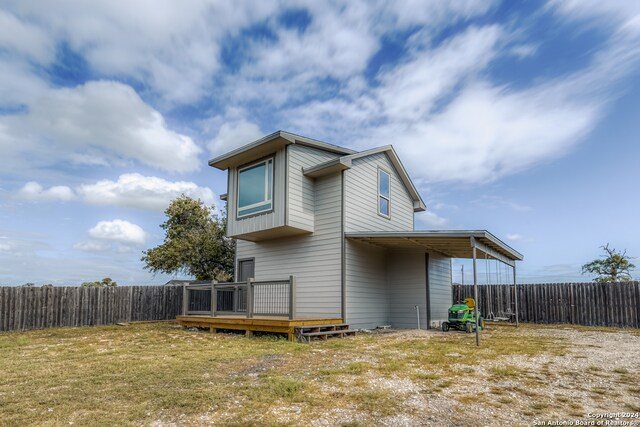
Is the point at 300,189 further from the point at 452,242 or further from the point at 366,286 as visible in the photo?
the point at 452,242

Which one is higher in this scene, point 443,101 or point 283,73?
point 283,73

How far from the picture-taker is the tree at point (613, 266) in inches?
776

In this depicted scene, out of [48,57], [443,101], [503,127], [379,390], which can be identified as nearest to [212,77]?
[48,57]

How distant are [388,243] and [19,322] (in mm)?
12553

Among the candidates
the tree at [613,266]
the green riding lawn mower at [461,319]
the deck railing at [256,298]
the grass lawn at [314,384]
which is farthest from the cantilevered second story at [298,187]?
the tree at [613,266]

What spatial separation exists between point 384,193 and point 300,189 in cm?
360

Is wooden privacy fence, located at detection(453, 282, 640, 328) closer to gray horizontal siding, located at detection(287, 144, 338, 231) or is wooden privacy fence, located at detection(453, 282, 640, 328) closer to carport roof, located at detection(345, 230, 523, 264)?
carport roof, located at detection(345, 230, 523, 264)

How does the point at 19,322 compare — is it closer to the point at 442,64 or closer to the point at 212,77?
the point at 212,77

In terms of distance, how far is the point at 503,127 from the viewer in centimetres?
1323

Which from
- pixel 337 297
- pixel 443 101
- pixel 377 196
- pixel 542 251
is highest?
pixel 443 101

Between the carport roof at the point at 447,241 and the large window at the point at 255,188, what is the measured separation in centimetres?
283

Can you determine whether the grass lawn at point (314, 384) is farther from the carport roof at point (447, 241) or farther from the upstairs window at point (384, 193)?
the upstairs window at point (384, 193)

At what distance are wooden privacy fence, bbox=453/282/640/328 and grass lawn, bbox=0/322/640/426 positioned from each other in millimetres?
6949

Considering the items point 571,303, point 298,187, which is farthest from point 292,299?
point 571,303
